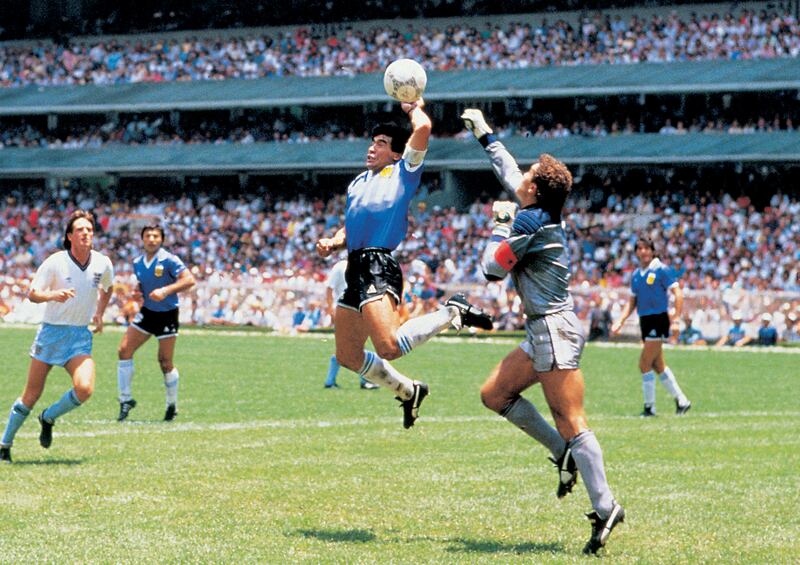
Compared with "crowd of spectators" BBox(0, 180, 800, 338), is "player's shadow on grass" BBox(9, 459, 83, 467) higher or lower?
higher

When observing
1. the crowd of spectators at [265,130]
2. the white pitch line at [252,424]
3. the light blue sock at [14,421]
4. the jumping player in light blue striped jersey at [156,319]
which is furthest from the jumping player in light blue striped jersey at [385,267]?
the crowd of spectators at [265,130]

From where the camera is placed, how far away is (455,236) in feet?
149

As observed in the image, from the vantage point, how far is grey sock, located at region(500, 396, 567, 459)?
8477mm

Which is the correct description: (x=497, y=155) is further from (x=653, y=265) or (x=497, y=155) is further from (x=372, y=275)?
(x=653, y=265)

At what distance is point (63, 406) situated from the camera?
38.8 feet

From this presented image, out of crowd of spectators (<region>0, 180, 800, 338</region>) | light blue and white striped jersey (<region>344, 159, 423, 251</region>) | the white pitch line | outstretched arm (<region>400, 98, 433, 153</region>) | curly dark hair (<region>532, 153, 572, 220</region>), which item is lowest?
crowd of spectators (<region>0, 180, 800, 338</region>)

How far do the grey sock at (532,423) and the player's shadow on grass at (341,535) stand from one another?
1.14 m

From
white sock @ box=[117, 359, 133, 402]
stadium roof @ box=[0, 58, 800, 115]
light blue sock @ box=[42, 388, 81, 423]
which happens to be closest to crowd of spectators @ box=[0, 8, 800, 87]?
stadium roof @ box=[0, 58, 800, 115]

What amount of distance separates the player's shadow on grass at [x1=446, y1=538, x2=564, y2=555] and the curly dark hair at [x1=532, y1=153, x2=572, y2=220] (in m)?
1.95

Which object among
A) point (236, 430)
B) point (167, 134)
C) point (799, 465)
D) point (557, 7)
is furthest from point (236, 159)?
point (799, 465)

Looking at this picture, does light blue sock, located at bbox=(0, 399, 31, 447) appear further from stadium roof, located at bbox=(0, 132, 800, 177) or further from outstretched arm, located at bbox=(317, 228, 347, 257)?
stadium roof, located at bbox=(0, 132, 800, 177)

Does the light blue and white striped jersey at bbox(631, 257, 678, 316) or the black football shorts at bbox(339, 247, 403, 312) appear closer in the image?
the black football shorts at bbox(339, 247, 403, 312)

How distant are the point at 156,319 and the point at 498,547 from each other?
28.7 ft

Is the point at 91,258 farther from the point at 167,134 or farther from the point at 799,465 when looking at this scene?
the point at 167,134
